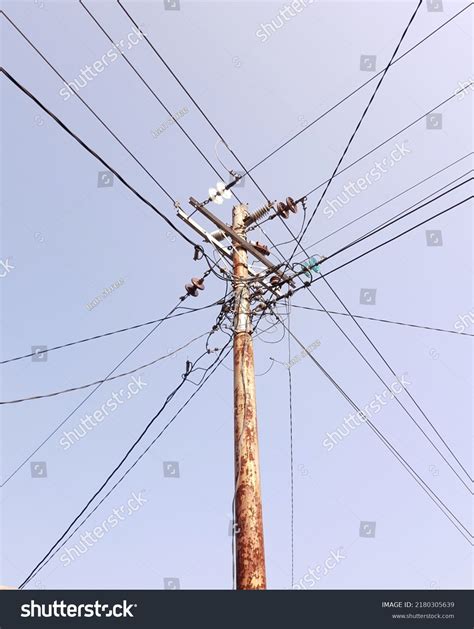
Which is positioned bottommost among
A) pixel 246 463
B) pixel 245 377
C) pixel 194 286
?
pixel 246 463

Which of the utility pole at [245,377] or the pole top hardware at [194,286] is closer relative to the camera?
the utility pole at [245,377]

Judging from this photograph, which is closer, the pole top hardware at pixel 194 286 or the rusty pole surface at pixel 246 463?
the rusty pole surface at pixel 246 463

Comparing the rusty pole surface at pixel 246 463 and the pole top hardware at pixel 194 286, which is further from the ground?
the pole top hardware at pixel 194 286

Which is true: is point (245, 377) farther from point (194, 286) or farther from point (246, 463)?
point (194, 286)

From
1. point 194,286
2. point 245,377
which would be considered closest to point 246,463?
point 245,377

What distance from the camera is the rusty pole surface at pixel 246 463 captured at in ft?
16.4

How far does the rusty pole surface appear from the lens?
501 cm

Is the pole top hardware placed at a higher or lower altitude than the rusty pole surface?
higher

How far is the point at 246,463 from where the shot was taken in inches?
223
